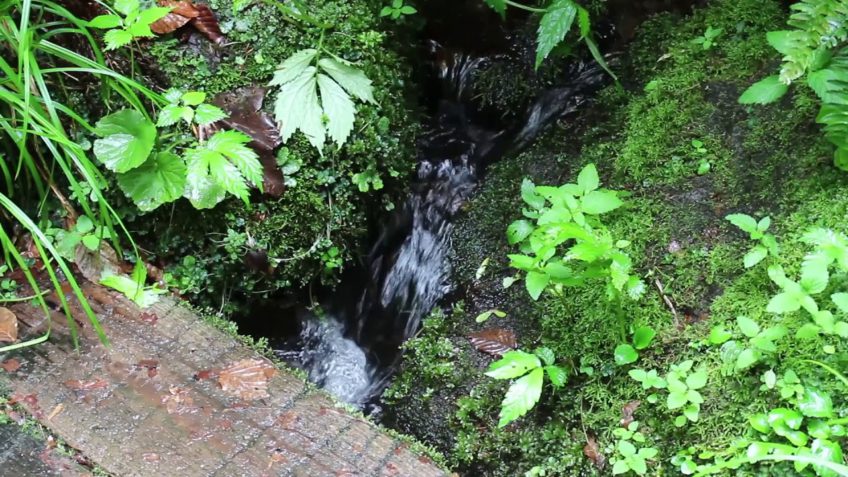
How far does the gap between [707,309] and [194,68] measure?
7.84ft

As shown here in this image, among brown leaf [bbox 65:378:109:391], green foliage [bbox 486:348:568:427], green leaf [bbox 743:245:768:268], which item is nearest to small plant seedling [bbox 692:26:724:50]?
green leaf [bbox 743:245:768:268]

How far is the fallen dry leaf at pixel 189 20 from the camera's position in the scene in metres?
2.64

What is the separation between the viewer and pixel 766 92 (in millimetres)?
2125

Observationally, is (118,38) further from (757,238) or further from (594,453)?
(757,238)

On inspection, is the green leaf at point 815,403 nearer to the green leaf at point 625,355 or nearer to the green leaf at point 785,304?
the green leaf at point 785,304

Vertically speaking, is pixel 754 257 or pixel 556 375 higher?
pixel 754 257

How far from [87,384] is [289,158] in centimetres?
121

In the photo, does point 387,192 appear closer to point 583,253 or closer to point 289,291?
point 289,291

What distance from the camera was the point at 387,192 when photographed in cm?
302

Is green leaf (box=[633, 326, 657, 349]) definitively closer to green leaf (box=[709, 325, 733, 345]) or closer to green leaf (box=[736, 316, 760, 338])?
green leaf (box=[709, 325, 733, 345])

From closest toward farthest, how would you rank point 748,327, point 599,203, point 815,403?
point 815,403 < point 748,327 < point 599,203

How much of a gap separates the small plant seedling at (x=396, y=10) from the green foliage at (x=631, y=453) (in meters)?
2.22

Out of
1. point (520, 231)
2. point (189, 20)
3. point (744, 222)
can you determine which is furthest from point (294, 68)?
point (744, 222)

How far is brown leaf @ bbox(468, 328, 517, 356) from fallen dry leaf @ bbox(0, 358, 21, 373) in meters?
1.78
